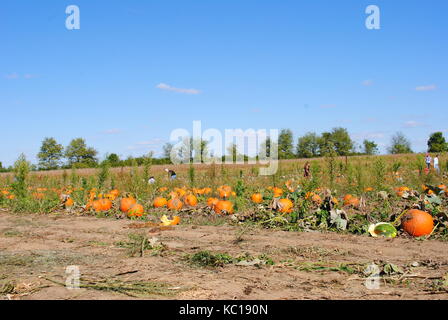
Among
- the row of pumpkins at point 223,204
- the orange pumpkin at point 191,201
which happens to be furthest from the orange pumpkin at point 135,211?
the orange pumpkin at point 191,201

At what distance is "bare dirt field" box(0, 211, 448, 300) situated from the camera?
10.8 ft

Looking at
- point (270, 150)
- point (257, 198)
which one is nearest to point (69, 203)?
→ point (257, 198)

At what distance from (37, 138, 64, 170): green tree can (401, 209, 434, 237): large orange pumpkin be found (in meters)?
78.6

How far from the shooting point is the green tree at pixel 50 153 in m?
77.2

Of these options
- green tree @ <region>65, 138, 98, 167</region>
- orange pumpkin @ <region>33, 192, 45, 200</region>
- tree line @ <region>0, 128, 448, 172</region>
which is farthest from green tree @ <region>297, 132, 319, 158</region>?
orange pumpkin @ <region>33, 192, 45, 200</region>

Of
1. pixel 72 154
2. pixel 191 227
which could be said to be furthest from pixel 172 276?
pixel 72 154

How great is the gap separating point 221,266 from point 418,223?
3195mm

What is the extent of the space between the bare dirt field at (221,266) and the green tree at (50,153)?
76.8 metres

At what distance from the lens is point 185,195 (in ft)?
32.0

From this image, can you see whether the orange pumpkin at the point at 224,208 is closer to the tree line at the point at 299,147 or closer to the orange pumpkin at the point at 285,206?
the orange pumpkin at the point at 285,206

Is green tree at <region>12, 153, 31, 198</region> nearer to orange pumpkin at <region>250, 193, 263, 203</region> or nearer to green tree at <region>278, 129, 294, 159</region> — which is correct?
orange pumpkin at <region>250, 193, 263, 203</region>

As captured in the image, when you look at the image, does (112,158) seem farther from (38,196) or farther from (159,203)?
(159,203)

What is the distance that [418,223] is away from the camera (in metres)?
5.75
